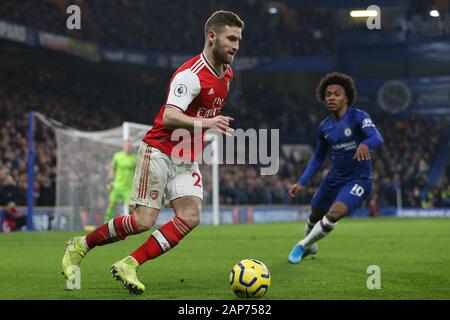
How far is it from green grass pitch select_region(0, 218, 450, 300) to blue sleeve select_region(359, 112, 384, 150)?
1.32m

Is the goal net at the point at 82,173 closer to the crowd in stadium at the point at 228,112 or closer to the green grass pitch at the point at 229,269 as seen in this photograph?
the crowd in stadium at the point at 228,112

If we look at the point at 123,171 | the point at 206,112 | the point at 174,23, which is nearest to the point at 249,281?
the point at 206,112

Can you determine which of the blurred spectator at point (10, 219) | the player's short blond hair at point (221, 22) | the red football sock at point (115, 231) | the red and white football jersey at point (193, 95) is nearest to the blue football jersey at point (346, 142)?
the red and white football jersey at point (193, 95)

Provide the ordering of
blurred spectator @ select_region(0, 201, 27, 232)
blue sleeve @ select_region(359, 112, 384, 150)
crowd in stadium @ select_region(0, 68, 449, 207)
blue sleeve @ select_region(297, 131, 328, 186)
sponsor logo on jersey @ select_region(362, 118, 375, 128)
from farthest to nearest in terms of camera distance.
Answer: crowd in stadium @ select_region(0, 68, 449, 207) < blurred spectator @ select_region(0, 201, 27, 232) < blue sleeve @ select_region(297, 131, 328, 186) < sponsor logo on jersey @ select_region(362, 118, 375, 128) < blue sleeve @ select_region(359, 112, 384, 150)

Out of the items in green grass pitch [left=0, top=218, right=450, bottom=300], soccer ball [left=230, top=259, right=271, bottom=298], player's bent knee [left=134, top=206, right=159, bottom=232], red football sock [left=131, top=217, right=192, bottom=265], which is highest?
player's bent knee [left=134, top=206, right=159, bottom=232]

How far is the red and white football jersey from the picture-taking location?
234 inches

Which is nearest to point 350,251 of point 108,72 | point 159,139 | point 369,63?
point 159,139

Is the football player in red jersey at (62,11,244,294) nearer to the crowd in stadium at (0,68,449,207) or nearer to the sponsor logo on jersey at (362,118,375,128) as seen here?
the sponsor logo on jersey at (362,118,375,128)

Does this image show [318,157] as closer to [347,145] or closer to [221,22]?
[347,145]

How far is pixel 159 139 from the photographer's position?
20.6ft

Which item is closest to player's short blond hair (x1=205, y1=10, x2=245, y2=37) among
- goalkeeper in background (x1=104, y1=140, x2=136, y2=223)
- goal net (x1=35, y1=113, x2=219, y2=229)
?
goalkeeper in background (x1=104, y1=140, x2=136, y2=223)

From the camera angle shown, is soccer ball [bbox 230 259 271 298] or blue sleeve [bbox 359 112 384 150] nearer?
soccer ball [bbox 230 259 271 298]

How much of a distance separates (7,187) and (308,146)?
21294mm
